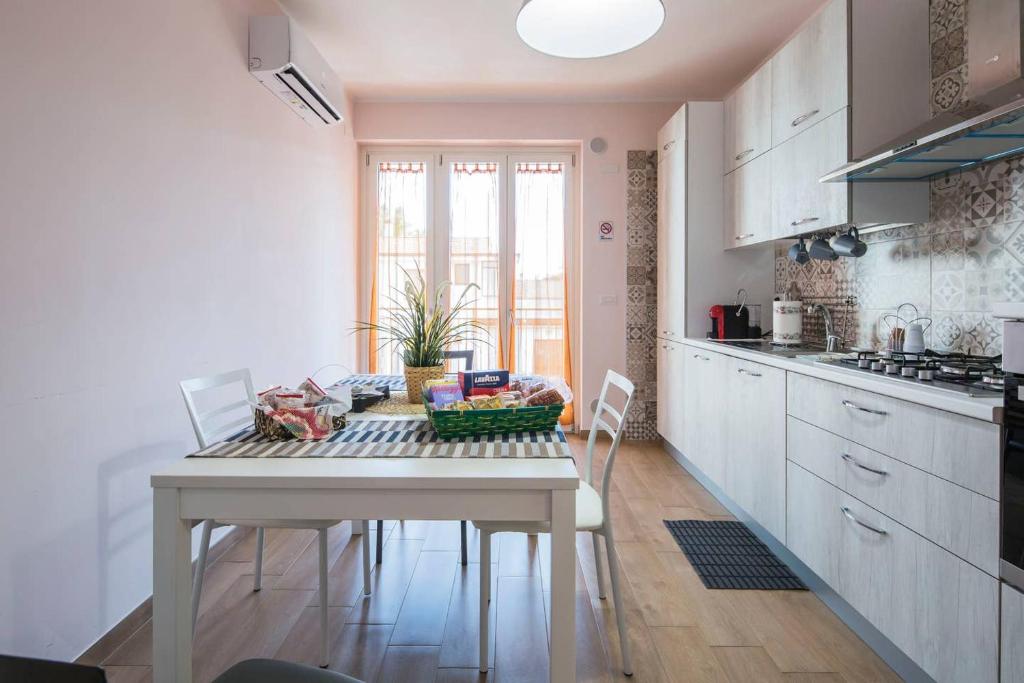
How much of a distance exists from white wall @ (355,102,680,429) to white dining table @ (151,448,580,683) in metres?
3.55

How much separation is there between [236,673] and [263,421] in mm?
759

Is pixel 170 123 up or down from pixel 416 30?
down

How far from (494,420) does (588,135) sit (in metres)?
3.70

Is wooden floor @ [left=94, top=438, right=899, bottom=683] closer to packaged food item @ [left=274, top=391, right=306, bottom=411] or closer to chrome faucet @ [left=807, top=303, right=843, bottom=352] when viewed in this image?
packaged food item @ [left=274, top=391, right=306, bottom=411]

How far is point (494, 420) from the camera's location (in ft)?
5.30

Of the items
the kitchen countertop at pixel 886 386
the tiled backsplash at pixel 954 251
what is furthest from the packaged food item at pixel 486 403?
the tiled backsplash at pixel 954 251

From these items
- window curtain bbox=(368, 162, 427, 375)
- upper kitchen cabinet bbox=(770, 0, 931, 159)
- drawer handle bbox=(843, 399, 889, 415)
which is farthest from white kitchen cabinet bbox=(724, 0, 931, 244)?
window curtain bbox=(368, 162, 427, 375)

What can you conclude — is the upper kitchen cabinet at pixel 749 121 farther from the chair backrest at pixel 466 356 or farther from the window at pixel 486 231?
the chair backrest at pixel 466 356

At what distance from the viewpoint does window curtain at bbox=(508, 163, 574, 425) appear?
4.96m

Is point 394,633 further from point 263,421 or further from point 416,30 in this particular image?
point 416,30

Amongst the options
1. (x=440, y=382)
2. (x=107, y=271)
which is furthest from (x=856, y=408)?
(x=107, y=271)

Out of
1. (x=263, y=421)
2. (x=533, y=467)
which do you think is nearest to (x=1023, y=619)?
(x=533, y=467)

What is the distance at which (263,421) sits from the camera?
5.36ft

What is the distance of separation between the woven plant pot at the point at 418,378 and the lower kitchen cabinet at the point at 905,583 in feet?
4.87
